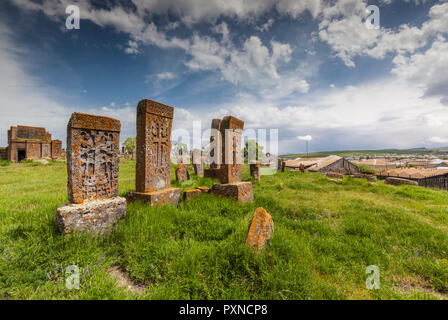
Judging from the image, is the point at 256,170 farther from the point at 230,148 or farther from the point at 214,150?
the point at 230,148

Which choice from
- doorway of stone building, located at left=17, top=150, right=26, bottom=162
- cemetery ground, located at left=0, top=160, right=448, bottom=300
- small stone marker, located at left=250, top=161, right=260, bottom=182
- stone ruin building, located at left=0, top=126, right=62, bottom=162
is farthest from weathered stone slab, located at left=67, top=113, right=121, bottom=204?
doorway of stone building, located at left=17, top=150, right=26, bottom=162

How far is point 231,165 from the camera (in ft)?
17.5

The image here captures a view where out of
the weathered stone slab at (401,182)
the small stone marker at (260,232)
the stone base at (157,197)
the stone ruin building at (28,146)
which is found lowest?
the weathered stone slab at (401,182)

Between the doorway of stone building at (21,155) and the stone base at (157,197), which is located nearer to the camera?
the stone base at (157,197)

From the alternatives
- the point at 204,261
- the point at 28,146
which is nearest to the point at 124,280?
the point at 204,261

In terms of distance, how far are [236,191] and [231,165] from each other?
87 cm

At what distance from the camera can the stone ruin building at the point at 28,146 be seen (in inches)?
762

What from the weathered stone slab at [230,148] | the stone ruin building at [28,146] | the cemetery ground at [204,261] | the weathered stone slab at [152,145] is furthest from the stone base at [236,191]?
the stone ruin building at [28,146]

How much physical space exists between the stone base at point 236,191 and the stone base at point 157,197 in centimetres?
114

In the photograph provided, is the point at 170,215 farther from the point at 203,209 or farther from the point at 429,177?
the point at 429,177

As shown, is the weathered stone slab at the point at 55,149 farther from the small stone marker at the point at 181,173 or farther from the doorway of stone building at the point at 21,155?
the small stone marker at the point at 181,173

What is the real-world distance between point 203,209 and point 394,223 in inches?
171

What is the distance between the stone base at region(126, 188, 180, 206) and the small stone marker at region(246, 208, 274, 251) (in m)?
2.34

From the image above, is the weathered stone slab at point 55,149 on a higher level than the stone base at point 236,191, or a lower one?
higher
